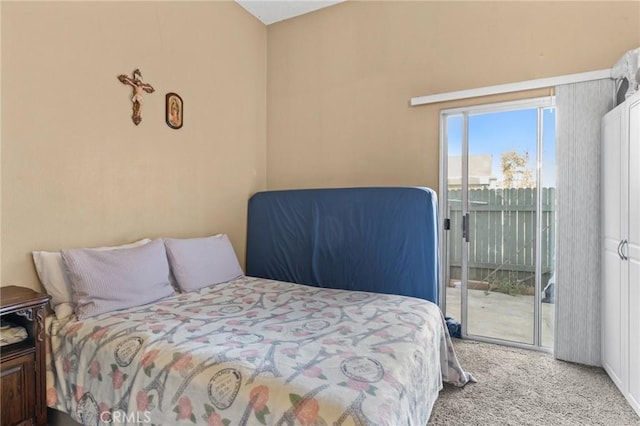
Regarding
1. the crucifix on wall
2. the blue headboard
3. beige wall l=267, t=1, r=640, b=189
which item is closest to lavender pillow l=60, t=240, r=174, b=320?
the crucifix on wall

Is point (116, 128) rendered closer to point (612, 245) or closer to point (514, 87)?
point (514, 87)

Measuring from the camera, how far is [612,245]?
2.12m

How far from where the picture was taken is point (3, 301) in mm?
1486

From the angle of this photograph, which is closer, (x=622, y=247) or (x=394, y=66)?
(x=622, y=247)

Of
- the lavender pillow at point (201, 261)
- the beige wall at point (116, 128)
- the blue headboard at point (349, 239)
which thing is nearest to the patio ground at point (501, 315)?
the blue headboard at point (349, 239)

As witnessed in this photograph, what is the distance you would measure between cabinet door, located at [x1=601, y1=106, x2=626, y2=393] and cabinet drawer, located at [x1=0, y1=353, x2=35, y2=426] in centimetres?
320

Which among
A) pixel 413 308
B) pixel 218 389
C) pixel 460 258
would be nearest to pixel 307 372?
pixel 218 389

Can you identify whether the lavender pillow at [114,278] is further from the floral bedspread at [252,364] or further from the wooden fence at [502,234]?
the wooden fence at [502,234]

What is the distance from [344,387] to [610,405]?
1830 millimetres

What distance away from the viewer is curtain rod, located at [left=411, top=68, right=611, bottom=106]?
2316 millimetres

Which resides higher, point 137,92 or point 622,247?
point 137,92

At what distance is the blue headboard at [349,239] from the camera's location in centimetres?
244

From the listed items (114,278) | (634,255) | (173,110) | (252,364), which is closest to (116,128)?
(173,110)

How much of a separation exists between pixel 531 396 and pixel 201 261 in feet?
7.75
